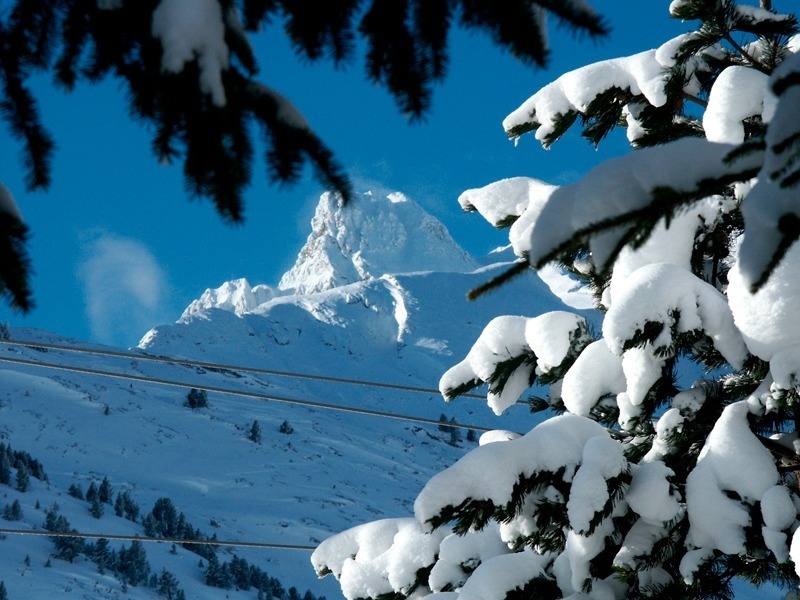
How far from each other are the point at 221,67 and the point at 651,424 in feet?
8.80

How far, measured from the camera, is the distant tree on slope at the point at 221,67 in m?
1.53

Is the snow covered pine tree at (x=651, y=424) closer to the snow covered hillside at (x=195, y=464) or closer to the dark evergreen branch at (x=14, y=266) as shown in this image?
the dark evergreen branch at (x=14, y=266)

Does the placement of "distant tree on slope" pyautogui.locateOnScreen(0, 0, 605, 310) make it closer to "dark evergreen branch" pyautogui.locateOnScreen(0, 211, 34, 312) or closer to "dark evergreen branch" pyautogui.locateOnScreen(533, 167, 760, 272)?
"dark evergreen branch" pyautogui.locateOnScreen(0, 211, 34, 312)

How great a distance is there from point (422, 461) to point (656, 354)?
112022mm

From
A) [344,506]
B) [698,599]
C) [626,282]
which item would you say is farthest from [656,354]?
[344,506]

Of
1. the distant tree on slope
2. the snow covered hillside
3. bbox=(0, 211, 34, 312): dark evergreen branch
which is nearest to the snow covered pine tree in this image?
the distant tree on slope

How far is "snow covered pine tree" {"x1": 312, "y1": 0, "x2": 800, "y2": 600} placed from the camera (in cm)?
296

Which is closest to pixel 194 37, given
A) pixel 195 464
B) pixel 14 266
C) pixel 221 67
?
pixel 221 67

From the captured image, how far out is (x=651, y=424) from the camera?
12.0 feet

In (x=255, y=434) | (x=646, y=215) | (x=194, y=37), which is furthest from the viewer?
(x=255, y=434)

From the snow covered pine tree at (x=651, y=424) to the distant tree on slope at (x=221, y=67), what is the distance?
3.27ft

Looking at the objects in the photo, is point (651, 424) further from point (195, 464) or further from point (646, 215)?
point (195, 464)

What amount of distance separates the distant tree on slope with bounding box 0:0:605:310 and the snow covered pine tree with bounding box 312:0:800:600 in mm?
996

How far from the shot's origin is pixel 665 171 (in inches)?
49.5
